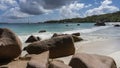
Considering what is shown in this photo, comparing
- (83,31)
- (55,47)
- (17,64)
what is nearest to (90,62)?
(17,64)

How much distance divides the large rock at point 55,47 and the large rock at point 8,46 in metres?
1.01

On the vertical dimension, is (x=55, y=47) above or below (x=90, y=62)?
below

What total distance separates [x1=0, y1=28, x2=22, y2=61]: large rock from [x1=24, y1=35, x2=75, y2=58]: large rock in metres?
1.01

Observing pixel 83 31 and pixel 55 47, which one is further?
pixel 83 31

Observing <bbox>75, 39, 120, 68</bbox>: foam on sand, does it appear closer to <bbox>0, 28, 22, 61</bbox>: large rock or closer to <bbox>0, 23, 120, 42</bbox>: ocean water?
<bbox>0, 28, 22, 61</bbox>: large rock

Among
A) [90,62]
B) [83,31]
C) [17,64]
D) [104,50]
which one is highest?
[90,62]

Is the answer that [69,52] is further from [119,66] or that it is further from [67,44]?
[119,66]

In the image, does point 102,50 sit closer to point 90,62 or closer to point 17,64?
point 17,64

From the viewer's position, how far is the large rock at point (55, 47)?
34.9ft

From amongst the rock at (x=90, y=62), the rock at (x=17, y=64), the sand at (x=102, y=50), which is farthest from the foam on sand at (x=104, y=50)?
the rock at (x=17, y=64)

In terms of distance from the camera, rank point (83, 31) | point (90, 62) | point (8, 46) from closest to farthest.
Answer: point (90, 62)
point (8, 46)
point (83, 31)

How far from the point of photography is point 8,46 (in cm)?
947

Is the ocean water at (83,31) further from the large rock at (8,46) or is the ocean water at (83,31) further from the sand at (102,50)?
the large rock at (8,46)

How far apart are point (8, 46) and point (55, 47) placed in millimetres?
2198
